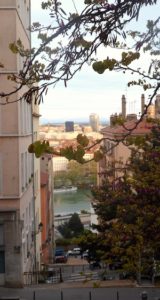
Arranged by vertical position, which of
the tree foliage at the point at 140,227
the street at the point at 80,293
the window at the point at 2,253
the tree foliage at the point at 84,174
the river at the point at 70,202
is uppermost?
the tree foliage at the point at 84,174

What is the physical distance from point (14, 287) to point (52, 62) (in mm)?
18804

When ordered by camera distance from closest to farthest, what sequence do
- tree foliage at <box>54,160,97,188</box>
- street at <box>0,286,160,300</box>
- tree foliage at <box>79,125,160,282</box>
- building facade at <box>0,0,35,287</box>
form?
tree foliage at <box>54,160,97,188</box>
tree foliage at <box>79,125,160,282</box>
street at <box>0,286,160,300</box>
building facade at <box>0,0,35,287</box>

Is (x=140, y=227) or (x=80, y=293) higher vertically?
(x=140, y=227)

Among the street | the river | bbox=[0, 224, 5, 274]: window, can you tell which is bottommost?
the river

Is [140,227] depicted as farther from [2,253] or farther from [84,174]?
[2,253]

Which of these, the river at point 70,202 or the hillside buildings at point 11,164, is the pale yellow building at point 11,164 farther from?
the river at point 70,202

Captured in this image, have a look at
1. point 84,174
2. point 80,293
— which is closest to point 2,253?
point 80,293

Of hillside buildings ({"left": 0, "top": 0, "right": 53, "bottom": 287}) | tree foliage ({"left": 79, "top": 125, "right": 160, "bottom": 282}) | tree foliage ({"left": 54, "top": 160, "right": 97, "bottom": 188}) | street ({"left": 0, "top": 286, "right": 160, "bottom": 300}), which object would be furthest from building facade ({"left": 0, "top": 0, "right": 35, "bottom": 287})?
tree foliage ({"left": 79, "top": 125, "right": 160, "bottom": 282})

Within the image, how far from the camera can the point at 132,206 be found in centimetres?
1420

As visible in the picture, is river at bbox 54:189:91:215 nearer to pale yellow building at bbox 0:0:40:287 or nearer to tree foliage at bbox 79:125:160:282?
pale yellow building at bbox 0:0:40:287

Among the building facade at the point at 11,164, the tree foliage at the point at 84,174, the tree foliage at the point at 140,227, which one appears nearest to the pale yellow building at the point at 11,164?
the building facade at the point at 11,164

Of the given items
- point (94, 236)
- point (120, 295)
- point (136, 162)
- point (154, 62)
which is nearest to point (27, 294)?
point (120, 295)

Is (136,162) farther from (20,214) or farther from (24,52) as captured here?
(24,52)

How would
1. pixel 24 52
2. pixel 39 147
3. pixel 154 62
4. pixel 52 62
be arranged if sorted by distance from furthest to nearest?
pixel 154 62 < pixel 24 52 < pixel 52 62 < pixel 39 147
